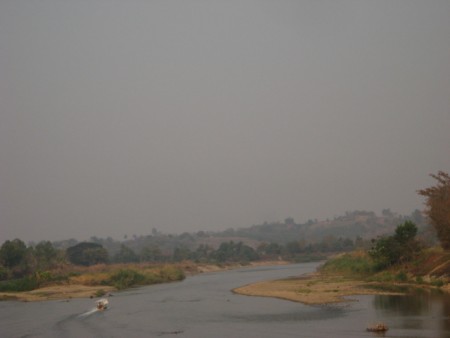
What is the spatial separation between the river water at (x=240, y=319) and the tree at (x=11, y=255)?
4061 cm

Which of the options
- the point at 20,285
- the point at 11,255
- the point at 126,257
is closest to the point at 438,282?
the point at 20,285

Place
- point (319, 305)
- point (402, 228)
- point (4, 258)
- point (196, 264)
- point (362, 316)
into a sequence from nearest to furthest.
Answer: point (362, 316) < point (319, 305) < point (402, 228) < point (4, 258) < point (196, 264)

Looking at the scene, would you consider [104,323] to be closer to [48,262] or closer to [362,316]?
[362,316]

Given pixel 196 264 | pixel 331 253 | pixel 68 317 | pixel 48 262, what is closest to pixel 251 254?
pixel 331 253

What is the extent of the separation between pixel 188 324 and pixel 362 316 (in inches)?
480

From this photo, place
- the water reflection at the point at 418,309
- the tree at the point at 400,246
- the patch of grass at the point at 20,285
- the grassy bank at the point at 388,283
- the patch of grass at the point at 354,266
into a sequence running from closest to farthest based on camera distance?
the water reflection at the point at 418,309 < the grassy bank at the point at 388,283 < the tree at the point at 400,246 < the patch of grass at the point at 354,266 < the patch of grass at the point at 20,285

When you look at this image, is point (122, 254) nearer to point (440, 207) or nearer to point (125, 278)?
point (125, 278)

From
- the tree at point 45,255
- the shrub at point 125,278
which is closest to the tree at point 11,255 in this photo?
the tree at point 45,255

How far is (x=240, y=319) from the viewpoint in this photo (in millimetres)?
39000

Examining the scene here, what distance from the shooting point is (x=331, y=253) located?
592 feet

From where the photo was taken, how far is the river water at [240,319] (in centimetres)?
3072

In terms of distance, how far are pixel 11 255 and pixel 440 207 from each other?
236ft

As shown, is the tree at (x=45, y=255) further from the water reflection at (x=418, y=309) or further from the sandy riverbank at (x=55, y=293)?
the water reflection at (x=418, y=309)

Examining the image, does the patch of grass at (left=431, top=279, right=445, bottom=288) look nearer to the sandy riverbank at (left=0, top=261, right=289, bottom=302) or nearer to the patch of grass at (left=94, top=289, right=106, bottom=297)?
the sandy riverbank at (left=0, top=261, right=289, bottom=302)
